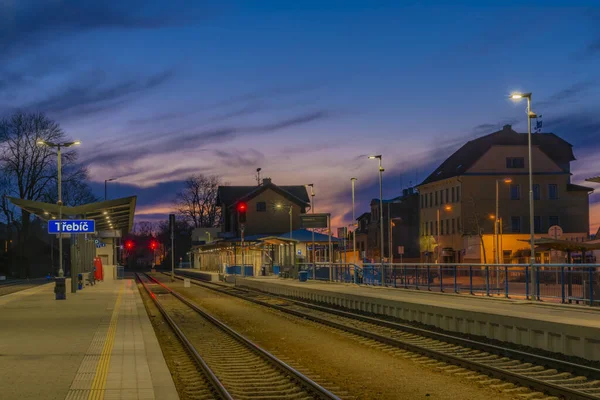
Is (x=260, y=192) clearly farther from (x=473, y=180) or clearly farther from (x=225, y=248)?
(x=473, y=180)

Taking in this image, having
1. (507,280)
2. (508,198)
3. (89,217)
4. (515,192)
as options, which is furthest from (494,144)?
(507,280)

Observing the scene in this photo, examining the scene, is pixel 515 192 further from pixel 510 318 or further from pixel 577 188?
pixel 510 318

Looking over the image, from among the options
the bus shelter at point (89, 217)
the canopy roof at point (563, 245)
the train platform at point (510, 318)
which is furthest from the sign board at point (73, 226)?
the canopy roof at point (563, 245)

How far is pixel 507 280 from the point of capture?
2620 centimetres

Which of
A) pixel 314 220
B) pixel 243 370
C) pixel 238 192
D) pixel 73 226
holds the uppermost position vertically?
pixel 238 192

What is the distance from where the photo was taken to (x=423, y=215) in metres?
97.4

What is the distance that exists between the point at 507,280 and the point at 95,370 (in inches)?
640

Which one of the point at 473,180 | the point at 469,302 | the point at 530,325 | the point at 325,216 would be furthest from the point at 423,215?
the point at 530,325

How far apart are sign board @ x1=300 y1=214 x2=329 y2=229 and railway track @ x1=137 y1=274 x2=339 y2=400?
27.6m

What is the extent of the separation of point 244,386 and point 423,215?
281 ft

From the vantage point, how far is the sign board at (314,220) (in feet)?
169

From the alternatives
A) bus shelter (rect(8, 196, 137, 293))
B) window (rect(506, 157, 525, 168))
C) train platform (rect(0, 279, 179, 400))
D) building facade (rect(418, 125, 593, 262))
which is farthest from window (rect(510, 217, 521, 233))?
train platform (rect(0, 279, 179, 400))

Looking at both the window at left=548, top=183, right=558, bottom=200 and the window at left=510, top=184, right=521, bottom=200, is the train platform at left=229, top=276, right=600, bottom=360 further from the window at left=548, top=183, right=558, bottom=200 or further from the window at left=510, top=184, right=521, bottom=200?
the window at left=548, top=183, right=558, bottom=200

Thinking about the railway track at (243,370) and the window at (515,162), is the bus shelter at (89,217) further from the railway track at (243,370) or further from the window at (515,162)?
the window at (515,162)
